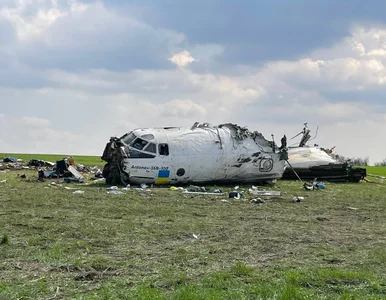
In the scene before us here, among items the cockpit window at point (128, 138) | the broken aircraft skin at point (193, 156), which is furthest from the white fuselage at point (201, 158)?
the cockpit window at point (128, 138)

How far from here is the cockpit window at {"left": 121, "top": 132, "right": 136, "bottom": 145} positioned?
21.7 m

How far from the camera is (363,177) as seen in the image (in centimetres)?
2723

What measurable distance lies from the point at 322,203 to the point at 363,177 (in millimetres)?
11411

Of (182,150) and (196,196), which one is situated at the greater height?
(182,150)

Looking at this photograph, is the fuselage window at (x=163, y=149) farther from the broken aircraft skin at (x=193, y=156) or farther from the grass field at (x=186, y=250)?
the grass field at (x=186, y=250)

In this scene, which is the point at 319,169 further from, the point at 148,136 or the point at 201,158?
the point at 148,136

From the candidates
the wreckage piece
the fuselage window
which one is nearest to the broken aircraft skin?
the fuselage window

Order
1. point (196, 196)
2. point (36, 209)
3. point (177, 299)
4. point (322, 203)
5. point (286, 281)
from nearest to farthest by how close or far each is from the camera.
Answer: point (177, 299) → point (286, 281) → point (36, 209) → point (322, 203) → point (196, 196)

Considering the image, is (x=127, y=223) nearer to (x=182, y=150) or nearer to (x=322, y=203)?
(x=322, y=203)

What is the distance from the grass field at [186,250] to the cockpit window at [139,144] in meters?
5.73

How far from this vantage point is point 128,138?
72.0 feet

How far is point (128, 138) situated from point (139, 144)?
2.65 feet

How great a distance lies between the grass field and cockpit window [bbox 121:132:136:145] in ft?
20.2

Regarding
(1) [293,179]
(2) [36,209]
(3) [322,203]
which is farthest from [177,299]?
(1) [293,179]
